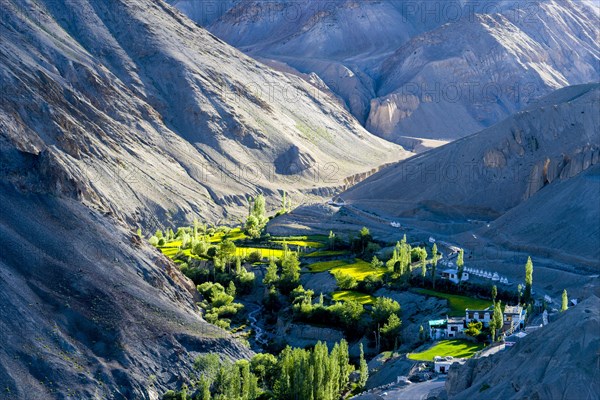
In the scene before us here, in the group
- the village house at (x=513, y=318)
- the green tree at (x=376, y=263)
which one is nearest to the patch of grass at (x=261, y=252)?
the green tree at (x=376, y=263)

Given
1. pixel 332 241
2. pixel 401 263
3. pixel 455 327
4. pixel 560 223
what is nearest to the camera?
pixel 455 327

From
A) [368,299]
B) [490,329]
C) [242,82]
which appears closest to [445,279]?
[368,299]

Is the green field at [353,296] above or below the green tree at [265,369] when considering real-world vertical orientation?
above

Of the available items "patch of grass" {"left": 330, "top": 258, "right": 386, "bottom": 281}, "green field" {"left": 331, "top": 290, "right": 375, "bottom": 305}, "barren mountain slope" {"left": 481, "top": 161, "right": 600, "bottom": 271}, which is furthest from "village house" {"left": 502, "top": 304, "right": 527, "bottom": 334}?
"patch of grass" {"left": 330, "top": 258, "right": 386, "bottom": 281}

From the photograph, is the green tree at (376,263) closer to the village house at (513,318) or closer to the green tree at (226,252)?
the green tree at (226,252)

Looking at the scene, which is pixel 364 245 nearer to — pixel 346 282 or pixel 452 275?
pixel 346 282

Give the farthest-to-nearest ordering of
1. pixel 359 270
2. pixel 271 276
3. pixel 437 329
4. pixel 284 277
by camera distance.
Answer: pixel 359 270, pixel 271 276, pixel 284 277, pixel 437 329

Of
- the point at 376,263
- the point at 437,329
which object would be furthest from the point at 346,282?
the point at 437,329
